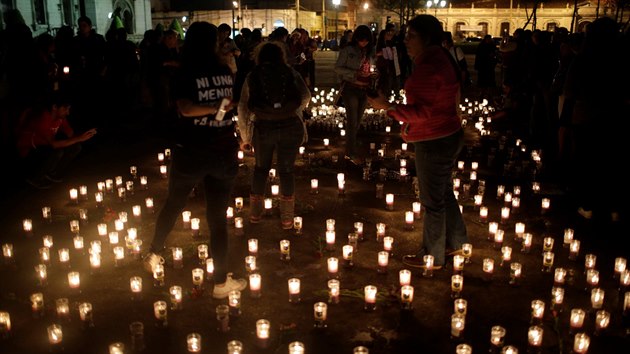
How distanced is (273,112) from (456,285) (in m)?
2.47

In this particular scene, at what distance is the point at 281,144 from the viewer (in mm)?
6238

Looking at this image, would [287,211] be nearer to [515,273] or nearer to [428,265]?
[428,265]

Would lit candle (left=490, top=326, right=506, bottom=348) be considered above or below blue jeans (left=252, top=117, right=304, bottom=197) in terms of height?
below

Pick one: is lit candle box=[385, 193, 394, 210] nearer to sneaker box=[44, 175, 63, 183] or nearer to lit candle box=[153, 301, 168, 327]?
lit candle box=[153, 301, 168, 327]

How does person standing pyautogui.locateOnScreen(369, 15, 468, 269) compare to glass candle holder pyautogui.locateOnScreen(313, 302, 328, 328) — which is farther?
person standing pyautogui.locateOnScreen(369, 15, 468, 269)

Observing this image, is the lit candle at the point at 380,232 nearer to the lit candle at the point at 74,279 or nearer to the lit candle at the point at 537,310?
the lit candle at the point at 537,310

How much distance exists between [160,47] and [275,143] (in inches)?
258

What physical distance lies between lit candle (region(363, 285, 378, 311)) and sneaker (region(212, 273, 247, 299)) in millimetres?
1099

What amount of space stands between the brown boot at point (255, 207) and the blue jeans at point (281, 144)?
0.99 ft

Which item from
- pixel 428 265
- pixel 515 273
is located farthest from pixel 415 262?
pixel 515 273

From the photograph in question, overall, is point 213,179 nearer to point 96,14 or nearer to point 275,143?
point 275,143

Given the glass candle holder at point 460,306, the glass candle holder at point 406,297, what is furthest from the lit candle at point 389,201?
the glass candle holder at point 460,306

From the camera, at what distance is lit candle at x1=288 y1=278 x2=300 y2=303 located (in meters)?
4.90

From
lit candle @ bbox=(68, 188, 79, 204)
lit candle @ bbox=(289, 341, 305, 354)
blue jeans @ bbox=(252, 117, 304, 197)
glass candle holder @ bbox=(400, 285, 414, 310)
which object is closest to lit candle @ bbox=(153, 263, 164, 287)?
blue jeans @ bbox=(252, 117, 304, 197)
